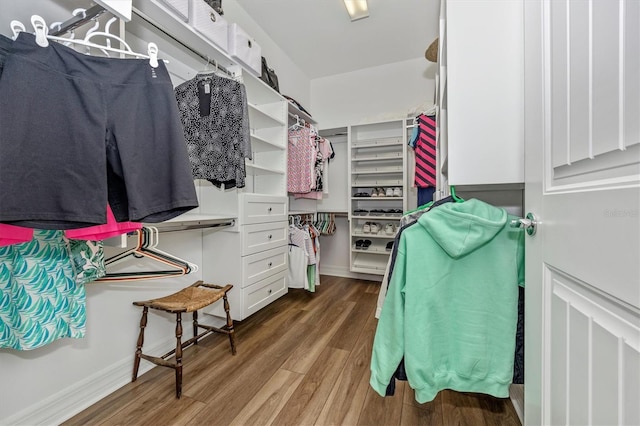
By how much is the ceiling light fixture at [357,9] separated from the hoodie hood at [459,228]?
2.27 m

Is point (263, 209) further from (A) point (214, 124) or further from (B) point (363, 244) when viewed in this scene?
(B) point (363, 244)

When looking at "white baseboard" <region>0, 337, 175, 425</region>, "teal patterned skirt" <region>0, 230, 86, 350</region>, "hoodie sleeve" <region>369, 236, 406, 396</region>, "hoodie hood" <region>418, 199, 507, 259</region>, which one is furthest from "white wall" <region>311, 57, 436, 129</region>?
"white baseboard" <region>0, 337, 175, 425</region>

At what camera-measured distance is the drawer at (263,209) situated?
77.0 inches

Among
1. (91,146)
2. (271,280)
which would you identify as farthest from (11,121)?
(271,280)

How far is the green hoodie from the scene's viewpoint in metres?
1.00

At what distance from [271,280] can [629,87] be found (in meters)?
2.18

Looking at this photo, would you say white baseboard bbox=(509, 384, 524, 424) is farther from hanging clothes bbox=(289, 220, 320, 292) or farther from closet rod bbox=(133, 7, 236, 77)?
closet rod bbox=(133, 7, 236, 77)

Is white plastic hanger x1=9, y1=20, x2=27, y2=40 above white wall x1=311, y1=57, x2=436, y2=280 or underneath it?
underneath

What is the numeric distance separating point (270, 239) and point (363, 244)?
1487mm

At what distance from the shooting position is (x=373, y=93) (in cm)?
350

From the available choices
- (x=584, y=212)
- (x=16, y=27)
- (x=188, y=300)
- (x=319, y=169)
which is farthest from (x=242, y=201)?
(x=584, y=212)

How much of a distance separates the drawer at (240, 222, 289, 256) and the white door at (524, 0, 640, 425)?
164 cm

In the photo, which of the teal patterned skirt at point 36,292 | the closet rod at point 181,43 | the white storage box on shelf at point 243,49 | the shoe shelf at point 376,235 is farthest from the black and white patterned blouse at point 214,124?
the shoe shelf at point 376,235

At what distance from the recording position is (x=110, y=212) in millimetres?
937
